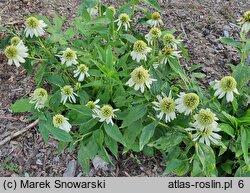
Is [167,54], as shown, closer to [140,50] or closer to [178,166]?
[140,50]

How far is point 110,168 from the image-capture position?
81.5 inches

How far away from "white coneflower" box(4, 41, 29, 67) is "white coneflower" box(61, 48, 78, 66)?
0.59ft

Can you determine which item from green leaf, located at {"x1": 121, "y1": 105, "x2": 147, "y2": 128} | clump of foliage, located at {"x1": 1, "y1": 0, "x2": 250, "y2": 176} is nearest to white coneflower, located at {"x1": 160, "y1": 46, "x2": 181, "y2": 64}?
clump of foliage, located at {"x1": 1, "y1": 0, "x2": 250, "y2": 176}

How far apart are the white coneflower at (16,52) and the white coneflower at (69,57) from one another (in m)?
0.18

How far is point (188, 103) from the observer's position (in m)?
1.68

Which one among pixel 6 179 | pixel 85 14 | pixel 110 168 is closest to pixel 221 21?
pixel 85 14

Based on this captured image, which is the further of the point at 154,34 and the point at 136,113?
the point at 154,34

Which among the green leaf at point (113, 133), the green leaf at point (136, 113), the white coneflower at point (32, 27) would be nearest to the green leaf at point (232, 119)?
the green leaf at point (136, 113)

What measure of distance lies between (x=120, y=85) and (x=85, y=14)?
17.5 inches

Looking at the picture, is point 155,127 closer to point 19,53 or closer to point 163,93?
point 163,93

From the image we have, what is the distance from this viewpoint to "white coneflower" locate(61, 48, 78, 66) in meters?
1.92

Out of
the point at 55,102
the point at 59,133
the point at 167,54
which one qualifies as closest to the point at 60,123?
the point at 59,133

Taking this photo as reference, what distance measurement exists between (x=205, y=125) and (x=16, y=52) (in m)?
0.92

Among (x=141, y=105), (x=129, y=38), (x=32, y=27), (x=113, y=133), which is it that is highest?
(x=32, y=27)
